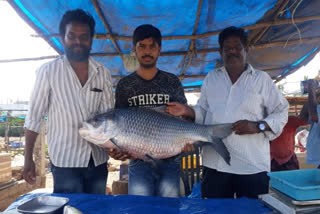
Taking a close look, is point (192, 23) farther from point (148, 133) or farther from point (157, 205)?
point (157, 205)

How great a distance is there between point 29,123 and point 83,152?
61cm

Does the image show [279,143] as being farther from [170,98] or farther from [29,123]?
[29,123]

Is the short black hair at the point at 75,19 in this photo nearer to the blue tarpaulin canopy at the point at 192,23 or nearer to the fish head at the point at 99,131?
the blue tarpaulin canopy at the point at 192,23

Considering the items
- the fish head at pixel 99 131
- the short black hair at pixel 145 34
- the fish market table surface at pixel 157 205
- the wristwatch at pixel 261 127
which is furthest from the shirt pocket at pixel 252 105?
the fish head at pixel 99 131

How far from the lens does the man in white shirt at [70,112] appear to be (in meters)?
2.30

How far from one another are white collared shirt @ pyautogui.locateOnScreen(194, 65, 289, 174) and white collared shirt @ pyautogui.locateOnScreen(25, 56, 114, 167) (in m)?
1.24

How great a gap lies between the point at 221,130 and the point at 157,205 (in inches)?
37.4

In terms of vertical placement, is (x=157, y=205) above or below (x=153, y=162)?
below

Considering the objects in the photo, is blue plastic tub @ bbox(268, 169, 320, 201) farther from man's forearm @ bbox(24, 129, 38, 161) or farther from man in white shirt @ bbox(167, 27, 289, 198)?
man's forearm @ bbox(24, 129, 38, 161)

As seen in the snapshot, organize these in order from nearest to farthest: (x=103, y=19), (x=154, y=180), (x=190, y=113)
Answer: (x=154, y=180) < (x=190, y=113) < (x=103, y=19)

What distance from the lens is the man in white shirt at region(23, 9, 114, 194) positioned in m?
2.30

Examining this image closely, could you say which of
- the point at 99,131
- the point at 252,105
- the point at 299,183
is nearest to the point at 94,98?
the point at 99,131

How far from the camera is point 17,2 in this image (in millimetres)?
3096

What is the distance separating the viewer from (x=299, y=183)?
1.72 meters
